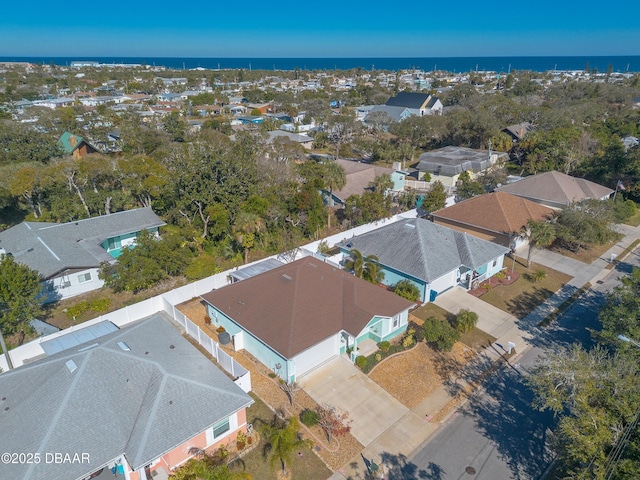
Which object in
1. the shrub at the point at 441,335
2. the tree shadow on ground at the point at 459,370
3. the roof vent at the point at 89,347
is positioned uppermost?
the roof vent at the point at 89,347

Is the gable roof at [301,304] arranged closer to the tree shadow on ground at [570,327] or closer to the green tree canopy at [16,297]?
the tree shadow on ground at [570,327]

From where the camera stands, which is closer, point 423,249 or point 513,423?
point 513,423

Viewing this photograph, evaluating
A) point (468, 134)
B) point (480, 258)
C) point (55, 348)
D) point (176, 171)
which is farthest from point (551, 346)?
point (468, 134)

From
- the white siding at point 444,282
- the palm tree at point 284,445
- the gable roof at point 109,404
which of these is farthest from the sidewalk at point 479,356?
the gable roof at point 109,404

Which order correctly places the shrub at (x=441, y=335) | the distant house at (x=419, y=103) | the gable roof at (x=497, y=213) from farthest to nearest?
the distant house at (x=419, y=103) → the gable roof at (x=497, y=213) → the shrub at (x=441, y=335)

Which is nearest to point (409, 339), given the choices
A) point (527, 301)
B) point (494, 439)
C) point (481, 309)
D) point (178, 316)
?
point (494, 439)

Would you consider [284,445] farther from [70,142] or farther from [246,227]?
[70,142]
